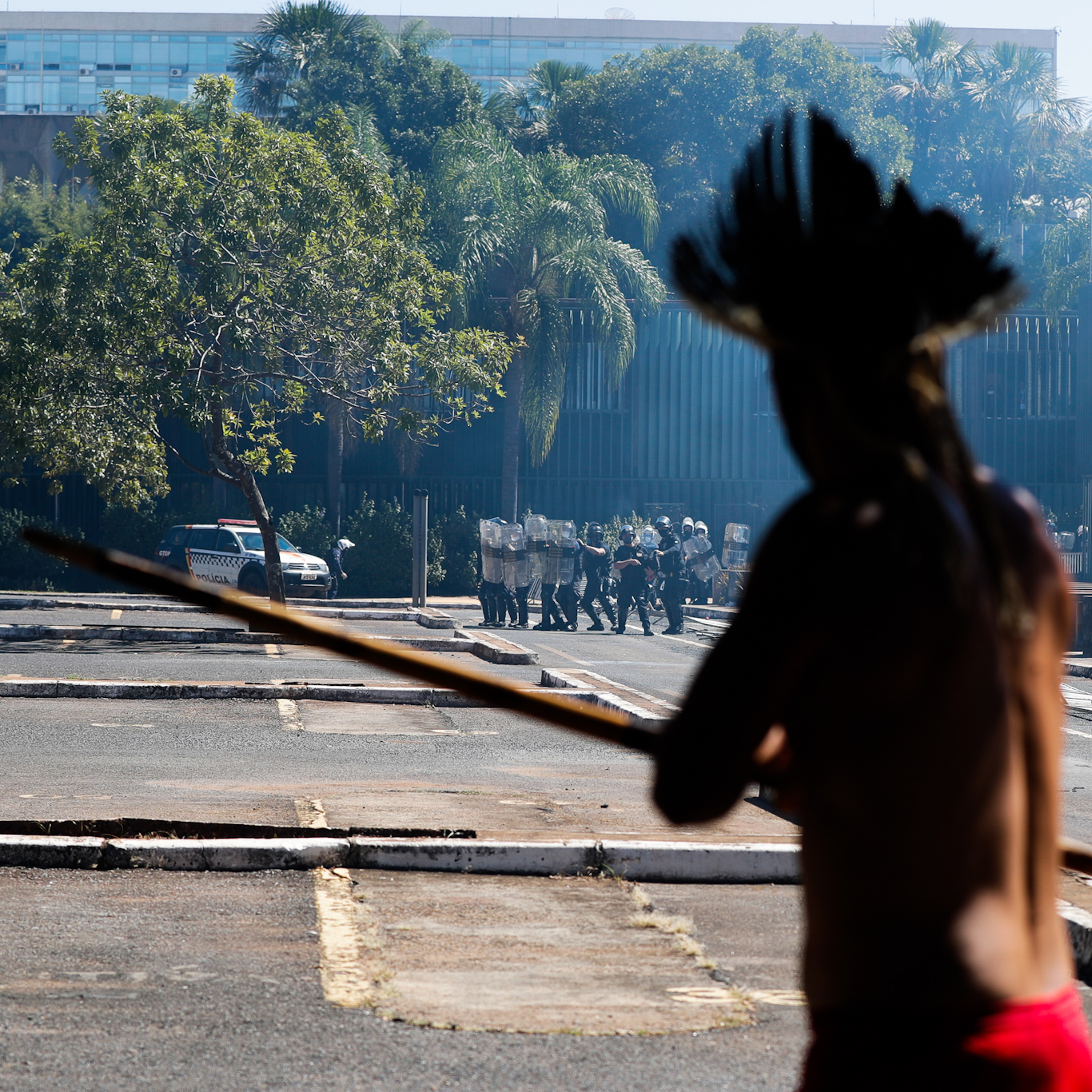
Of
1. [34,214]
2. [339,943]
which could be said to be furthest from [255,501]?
[34,214]

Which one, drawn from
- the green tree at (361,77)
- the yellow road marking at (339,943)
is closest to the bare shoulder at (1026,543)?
the yellow road marking at (339,943)

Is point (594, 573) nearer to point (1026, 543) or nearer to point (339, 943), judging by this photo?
point (339, 943)

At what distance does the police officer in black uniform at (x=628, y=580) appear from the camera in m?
24.5

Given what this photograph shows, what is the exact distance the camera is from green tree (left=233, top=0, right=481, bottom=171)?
150ft

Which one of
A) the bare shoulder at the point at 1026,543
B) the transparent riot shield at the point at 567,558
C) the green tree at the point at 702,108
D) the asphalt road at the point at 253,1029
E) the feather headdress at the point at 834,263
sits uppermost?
the green tree at the point at 702,108

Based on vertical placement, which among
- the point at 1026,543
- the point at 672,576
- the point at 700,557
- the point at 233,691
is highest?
the point at 1026,543

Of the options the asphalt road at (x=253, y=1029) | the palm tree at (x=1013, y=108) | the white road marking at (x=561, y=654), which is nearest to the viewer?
the asphalt road at (x=253, y=1029)

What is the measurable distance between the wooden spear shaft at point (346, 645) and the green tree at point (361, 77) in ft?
146

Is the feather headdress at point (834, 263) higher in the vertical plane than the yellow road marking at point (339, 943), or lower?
higher

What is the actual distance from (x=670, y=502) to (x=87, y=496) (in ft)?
47.8

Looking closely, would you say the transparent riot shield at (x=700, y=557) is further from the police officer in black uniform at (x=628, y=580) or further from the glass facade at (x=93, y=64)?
the glass facade at (x=93, y=64)

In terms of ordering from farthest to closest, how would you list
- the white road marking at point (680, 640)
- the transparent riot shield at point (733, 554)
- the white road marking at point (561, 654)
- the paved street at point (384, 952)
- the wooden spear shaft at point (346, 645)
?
the transparent riot shield at point (733, 554) < the white road marking at point (680, 640) < the white road marking at point (561, 654) < the paved street at point (384, 952) < the wooden spear shaft at point (346, 645)

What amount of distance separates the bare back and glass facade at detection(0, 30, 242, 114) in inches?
3539

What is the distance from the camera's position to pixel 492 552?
25.7 meters
